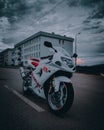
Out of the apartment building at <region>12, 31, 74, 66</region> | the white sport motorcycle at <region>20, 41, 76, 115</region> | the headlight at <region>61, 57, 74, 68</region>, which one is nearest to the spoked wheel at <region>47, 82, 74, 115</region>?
the white sport motorcycle at <region>20, 41, 76, 115</region>

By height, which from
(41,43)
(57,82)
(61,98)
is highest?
(41,43)

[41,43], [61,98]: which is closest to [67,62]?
[61,98]

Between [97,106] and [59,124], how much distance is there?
1557 millimetres

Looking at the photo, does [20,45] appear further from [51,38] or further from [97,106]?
[97,106]

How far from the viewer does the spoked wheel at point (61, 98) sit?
292cm

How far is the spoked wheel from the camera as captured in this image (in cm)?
292

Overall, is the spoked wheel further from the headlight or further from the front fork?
the headlight

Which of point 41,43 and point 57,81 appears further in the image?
point 41,43

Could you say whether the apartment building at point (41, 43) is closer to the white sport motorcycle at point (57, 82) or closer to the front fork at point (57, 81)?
the white sport motorcycle at point (57, 82)

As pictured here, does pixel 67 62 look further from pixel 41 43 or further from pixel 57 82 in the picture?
pixel 41 43

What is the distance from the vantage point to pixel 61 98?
122 inches

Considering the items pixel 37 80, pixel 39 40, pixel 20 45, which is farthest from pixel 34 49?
pixel 37 80

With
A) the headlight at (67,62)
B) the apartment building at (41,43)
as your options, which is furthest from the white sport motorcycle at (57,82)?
the apartment building at (41,43)

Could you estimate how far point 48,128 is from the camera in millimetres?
2367
